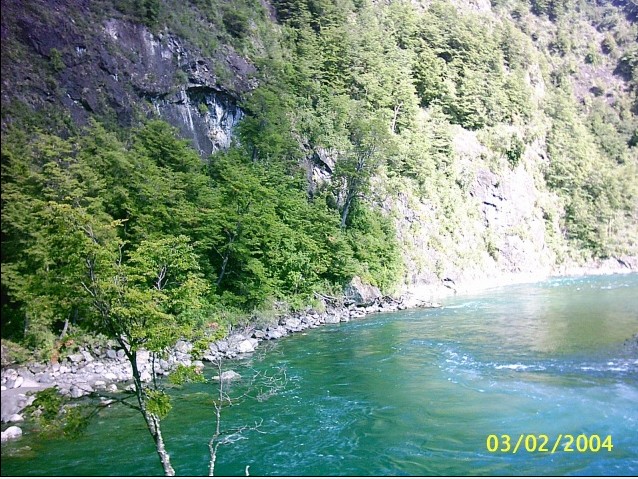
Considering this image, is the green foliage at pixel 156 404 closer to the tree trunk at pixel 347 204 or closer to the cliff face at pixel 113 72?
the cliff face at pixel 113 72

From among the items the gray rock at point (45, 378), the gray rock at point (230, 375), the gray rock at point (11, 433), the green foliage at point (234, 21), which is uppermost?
the green foliage at point (234, 21)

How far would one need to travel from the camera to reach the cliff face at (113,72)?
22016 mm

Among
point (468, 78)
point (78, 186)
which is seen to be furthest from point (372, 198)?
point (468, 78)

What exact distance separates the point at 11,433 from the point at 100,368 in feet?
15.0

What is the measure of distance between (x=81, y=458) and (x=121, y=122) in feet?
63.2

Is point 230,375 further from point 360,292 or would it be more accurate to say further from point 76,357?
point 360,292

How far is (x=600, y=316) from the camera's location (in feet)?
67.8

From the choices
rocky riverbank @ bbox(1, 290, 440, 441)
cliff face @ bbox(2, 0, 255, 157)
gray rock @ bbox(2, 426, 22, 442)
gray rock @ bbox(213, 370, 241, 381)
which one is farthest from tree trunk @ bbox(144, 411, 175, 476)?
cliff face @ bbox(2, 0, 255, 157)

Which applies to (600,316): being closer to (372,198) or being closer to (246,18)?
(372,198)

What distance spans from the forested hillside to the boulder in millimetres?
569

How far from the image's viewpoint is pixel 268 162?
2928cm
